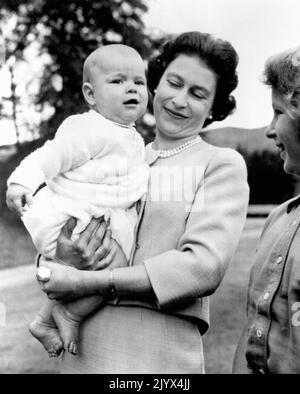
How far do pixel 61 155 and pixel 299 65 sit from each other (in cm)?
55

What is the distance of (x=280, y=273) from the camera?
1.12 metres

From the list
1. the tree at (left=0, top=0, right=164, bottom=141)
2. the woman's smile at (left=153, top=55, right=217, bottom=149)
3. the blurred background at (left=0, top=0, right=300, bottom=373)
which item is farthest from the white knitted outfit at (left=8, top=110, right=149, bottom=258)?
the tree at (left=0, top=0, right=164, bottom=141)

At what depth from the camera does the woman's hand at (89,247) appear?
1.22 meters

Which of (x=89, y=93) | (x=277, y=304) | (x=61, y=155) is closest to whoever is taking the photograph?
(x=277, y=304)

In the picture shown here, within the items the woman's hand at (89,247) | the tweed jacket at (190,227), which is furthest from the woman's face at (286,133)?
the woman's hand at (89,247)

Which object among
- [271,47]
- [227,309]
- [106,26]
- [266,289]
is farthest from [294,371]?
[106,26]

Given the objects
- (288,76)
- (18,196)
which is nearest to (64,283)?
(18,196)

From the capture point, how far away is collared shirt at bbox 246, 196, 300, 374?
1058mm

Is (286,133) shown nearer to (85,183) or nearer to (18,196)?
(85,183)

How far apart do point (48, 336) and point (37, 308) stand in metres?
0.74

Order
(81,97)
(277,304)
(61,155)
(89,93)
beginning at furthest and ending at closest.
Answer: (81,97), (89,93), (61,155), (277,304)

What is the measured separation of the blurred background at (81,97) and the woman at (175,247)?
42cm
